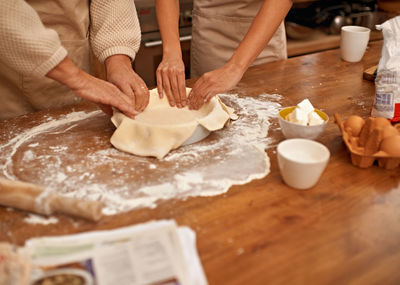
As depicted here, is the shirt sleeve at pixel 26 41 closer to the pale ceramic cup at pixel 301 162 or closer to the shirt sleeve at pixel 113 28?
the shirt sleeve at pixel 113 28

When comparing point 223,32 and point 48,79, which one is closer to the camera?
point 48,79

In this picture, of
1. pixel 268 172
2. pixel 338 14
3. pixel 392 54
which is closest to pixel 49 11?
pixel 268 172

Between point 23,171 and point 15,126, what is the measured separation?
0.96 ft

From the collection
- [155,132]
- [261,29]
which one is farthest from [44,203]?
[261,29]

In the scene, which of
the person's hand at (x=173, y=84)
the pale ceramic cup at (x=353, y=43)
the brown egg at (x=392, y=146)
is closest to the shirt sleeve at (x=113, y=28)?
the person's hand at (x=173, y=84)

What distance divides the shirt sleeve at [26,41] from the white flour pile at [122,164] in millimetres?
220

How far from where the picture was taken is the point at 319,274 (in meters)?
0.63

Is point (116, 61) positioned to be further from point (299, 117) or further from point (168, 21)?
point (299, 117)

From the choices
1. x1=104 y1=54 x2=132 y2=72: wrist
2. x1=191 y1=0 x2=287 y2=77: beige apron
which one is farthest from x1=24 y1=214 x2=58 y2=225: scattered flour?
x1=191 y1=0 x2=287 y2=77: beige apron

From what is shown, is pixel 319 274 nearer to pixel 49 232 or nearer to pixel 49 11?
pixel 49 232

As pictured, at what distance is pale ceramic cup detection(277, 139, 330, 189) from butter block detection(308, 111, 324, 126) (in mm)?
132

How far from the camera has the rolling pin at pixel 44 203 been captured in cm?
75

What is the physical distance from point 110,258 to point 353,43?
59.8 inches

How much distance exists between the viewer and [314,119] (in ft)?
3.27
